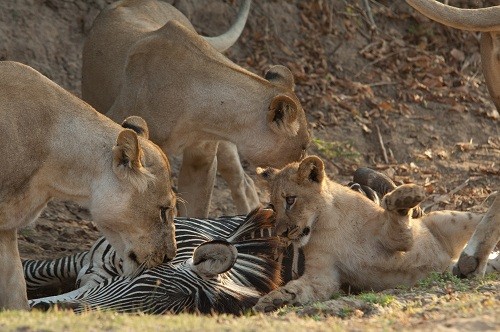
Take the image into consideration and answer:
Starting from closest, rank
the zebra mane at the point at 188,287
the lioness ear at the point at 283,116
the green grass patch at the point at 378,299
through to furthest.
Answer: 1. the green grass patch at the point at 378,299
2. the zebra mane at the point at 188,287
3. the lioness ear at the point at 283,116

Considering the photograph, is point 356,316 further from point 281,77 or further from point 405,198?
point 281,77

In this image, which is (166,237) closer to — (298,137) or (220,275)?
(220,275)

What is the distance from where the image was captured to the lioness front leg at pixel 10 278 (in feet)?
24.9

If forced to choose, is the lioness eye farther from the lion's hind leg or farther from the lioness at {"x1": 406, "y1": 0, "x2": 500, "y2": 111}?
the lioness at {"x1": 406, "y1": 0, "x2": 500, "y2": 111}

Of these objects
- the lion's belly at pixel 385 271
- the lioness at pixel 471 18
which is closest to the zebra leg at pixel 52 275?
the lion's belly at pixel 385 271

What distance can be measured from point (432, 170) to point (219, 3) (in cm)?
311

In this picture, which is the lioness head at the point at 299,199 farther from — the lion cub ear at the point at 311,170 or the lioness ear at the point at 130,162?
the lioness ear at the point at 130,162

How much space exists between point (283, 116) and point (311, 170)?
1.68 metres

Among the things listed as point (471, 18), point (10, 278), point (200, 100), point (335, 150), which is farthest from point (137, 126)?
point (335, 150)

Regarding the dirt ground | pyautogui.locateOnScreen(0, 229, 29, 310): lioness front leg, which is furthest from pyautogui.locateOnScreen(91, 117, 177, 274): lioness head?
the dirt ground

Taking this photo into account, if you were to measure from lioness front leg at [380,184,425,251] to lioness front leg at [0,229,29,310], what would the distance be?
7.26ft

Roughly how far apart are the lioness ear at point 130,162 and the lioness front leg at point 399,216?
143 cm

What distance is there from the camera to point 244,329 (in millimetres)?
5844

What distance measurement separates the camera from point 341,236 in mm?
7891
